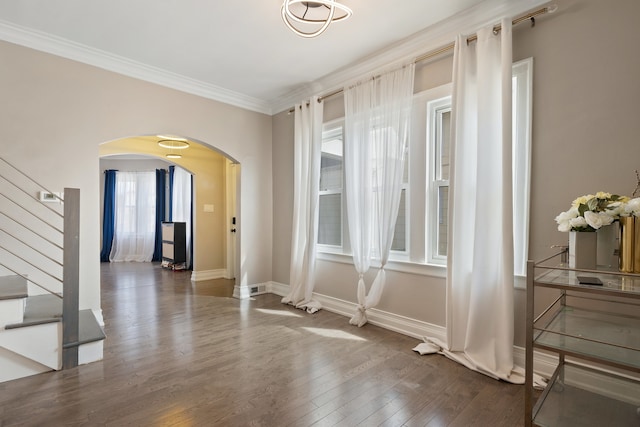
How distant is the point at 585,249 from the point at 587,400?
0.85 m

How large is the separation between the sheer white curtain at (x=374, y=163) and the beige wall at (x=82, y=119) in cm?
197

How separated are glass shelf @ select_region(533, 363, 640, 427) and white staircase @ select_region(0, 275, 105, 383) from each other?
10.2 feet

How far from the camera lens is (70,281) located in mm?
2455

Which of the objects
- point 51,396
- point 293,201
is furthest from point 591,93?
point 51,396

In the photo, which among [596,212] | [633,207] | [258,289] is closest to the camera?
[633,207]

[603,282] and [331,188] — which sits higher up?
[331,188]

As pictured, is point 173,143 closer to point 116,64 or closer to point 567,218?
point 116,64

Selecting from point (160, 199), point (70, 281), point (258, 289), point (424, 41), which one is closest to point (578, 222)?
point (424, 41)

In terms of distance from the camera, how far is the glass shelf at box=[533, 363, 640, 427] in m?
1.61

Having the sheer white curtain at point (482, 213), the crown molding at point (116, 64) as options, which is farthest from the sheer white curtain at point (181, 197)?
the sheer white curtain at point (482, 213)

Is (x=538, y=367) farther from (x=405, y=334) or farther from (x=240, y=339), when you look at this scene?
A: (x=240, y=339)

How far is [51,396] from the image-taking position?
2.05 metres

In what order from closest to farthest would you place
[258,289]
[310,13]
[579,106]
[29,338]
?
[579,106] → [29,338] → [310,13] → [258,289]

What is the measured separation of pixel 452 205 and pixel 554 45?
1.34 m
